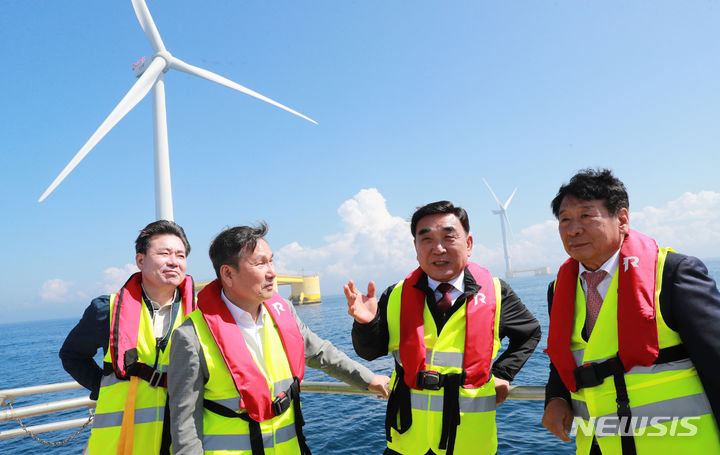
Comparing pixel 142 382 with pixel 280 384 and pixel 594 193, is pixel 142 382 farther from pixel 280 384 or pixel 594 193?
pixel 594 193

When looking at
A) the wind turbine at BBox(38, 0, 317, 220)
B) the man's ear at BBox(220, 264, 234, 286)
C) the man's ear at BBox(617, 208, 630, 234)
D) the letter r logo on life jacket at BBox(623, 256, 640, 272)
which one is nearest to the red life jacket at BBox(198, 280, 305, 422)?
the man's ear at BBox(220, 264, 234, 286)

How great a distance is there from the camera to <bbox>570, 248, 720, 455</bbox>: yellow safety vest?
6.68 feet

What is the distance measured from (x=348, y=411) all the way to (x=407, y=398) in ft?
37.7

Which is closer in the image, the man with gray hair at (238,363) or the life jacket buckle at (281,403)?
the man with gray hair at (238,363)

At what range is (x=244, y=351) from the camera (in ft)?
8.52

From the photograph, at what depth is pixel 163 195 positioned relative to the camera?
15.7 metres

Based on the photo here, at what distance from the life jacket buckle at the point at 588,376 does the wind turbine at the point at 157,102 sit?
1509cm

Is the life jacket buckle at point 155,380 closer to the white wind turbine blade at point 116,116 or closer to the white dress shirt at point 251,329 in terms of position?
the white dress shirt at point 251,329

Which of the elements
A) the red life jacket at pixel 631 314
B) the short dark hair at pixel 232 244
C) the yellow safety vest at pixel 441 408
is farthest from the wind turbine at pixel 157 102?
the red life jacket at pixel 631 314

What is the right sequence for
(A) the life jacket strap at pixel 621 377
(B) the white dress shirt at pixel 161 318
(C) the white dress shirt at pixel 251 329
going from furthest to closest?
(B) the white dress shirt at pixel 161 318 < (C) the white dress shirt at pixel 251 329 < (A) the life jacket strap at pixel 621 377

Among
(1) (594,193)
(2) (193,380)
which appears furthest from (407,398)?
(1) (594,193)

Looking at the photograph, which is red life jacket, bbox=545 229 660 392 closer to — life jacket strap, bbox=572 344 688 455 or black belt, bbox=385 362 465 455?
life jacket strap, bbox=572 344 688 455

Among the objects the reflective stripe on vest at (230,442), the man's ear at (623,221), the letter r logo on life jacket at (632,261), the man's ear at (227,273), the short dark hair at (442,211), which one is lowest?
the reflective stripe on vest at (230,442)

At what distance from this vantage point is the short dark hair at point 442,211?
2.92 meters
